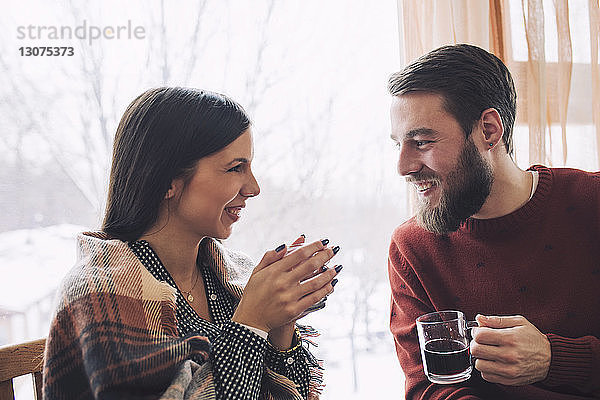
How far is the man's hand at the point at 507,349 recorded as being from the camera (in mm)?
1229

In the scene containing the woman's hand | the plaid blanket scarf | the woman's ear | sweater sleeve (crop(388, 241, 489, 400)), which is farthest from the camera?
sweater sleeve (crop(388, 241, 489, 400))

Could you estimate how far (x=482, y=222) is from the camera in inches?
60.7

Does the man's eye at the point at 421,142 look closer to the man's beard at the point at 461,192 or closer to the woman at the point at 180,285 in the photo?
the man's beard at the point at 461,192

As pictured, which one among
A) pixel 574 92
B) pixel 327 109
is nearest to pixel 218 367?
pixel 327 109

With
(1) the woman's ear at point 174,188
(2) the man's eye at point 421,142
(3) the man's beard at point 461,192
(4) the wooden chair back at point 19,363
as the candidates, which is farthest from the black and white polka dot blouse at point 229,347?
(2) the man's eye at point 421,142

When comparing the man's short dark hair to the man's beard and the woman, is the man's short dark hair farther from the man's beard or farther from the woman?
the woman

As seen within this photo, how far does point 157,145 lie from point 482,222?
85 cm

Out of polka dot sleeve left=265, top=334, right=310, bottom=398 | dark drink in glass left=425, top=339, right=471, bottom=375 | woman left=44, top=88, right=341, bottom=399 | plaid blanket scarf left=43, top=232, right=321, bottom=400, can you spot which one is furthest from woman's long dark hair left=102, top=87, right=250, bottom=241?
dark drink in glass left=425, top=339, right=471, bottom=375

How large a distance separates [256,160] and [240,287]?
2.02 feet

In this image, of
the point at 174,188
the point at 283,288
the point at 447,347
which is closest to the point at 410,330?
the point at 447,347

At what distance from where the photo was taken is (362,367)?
206cm

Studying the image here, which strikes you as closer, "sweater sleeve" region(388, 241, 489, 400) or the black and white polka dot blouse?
the black and white polka dot blouse

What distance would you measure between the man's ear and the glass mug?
535mm

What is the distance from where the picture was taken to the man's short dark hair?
1504mm
